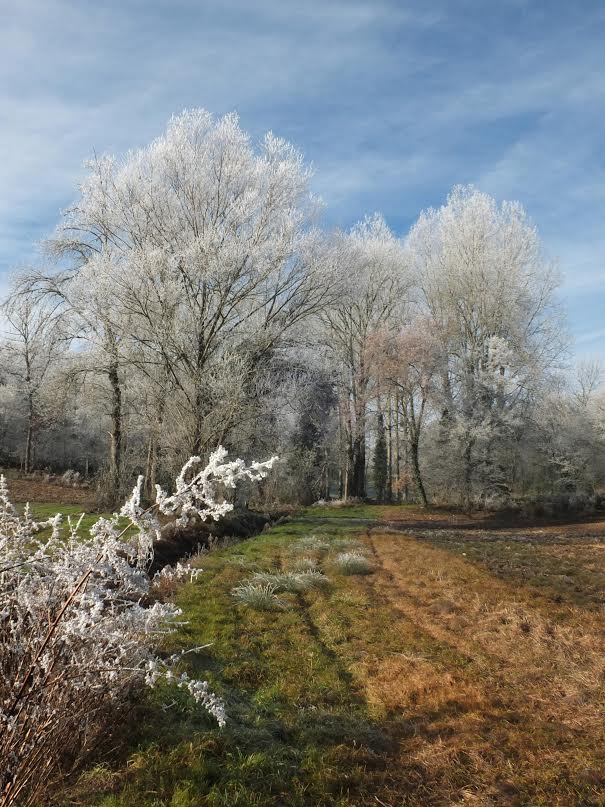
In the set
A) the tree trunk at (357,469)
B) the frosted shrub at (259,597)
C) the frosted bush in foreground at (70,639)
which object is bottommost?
the frosted shrub at (259,597)

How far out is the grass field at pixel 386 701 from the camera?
3.27 m

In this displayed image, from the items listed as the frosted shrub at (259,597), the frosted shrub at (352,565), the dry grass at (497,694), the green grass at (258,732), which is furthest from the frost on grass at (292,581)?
the green grass at (258,732)

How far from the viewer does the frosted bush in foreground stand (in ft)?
8.59

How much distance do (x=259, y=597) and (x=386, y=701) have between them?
118 inches

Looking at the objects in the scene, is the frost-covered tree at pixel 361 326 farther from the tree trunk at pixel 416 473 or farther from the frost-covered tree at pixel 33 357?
the frost-covered tree at pixel 33 357

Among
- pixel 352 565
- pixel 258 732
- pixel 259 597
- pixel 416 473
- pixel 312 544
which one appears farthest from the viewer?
pixel 416 473

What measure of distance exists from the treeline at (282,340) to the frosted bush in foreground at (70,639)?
40.7ft

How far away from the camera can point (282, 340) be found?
59.0 feet

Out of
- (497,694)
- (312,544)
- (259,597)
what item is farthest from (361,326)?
(497,694)

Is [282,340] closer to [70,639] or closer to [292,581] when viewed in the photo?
[292,581]

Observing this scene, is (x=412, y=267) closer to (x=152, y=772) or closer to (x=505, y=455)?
(x=505, y=455)

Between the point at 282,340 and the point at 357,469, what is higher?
the point at 282,340

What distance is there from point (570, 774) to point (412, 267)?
2787cm

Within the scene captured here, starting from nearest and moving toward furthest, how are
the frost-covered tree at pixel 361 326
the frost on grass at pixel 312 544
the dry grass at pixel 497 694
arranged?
the dry grass at pixel 497 694, the frost on grass at pixel 312 544, the frost-covered tree at pixel 361 326
